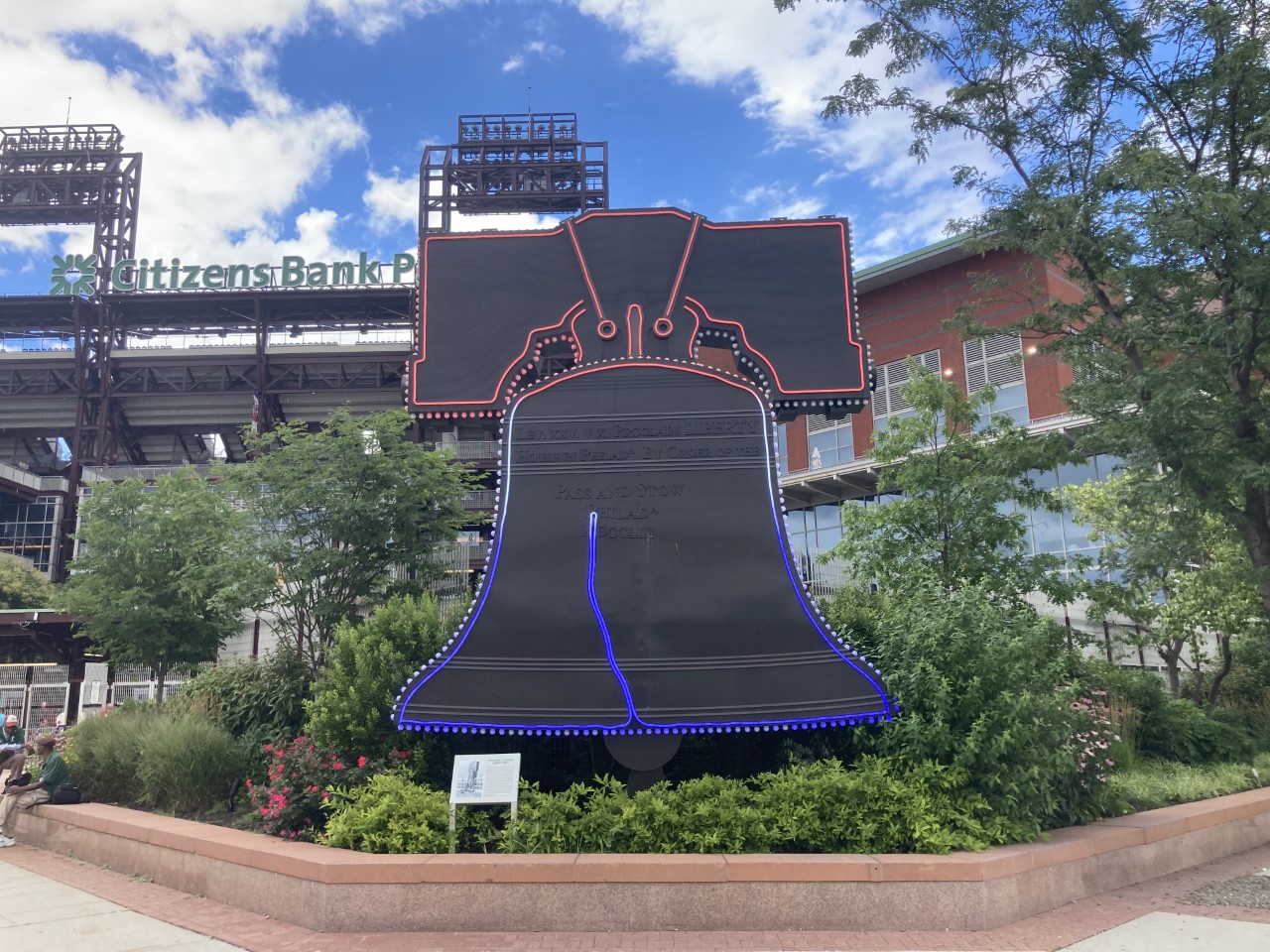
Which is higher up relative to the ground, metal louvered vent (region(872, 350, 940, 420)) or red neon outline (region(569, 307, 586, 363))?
metal louvered vent (region(872, 350, 940, 420))

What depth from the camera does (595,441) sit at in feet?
29.2

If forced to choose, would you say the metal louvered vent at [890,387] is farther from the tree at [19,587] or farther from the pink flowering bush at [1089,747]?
the tree at [19,587]

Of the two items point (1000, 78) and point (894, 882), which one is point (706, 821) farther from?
point (1000, 78)

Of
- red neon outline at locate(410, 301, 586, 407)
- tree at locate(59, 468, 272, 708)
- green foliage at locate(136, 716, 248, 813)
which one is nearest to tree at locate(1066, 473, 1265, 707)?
red neon outline at locate(410, 301, 586, 407)

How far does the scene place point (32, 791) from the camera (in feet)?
34.5

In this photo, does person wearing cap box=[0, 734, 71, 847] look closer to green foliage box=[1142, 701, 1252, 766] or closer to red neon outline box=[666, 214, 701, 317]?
red neon outline box=[666, 214, 701, 317]

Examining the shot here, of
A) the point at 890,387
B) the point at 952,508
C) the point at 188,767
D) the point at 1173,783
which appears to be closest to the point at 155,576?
the point at 188,767

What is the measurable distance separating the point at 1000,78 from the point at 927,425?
5.34m

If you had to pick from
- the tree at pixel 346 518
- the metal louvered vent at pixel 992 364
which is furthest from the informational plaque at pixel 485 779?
the metal louvered vent at pixel 992 364

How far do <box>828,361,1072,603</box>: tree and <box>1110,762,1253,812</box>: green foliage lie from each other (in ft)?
7.86

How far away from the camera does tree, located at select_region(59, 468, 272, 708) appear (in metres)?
14.0

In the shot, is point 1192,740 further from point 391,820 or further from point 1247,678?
point 391,820

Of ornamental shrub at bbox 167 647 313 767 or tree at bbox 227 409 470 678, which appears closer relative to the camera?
ornamental shrub at bbox 167 647 313 767

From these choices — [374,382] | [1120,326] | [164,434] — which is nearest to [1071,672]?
[1120,326]
